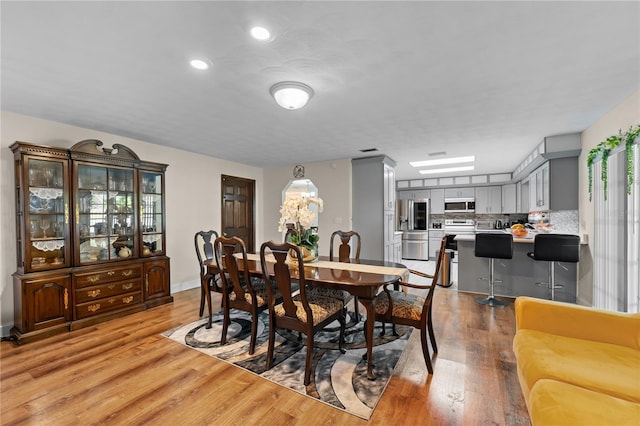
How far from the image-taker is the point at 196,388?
1968 millimetres

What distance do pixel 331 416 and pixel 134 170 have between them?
364cm

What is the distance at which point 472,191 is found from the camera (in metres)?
7.36

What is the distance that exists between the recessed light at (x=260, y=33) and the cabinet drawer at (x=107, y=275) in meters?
3.22

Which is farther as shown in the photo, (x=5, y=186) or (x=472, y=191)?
(x=472, y=191)

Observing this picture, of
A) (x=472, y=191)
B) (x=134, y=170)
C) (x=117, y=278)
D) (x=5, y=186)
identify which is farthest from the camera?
(x=472, y=191)

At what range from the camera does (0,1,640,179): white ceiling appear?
1.44 meters

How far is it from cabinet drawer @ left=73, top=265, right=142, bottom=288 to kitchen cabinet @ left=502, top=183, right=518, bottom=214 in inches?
309

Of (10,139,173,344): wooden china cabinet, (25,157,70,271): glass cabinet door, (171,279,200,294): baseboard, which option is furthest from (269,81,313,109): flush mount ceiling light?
(171,279,200,294): baseboard

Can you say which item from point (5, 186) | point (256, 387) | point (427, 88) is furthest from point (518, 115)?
point (5, 186)

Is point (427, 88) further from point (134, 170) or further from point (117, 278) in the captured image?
point (117, 278)

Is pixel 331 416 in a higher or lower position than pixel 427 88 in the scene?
lower

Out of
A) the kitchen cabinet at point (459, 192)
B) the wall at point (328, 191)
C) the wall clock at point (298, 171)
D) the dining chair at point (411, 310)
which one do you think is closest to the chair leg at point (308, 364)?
the dining chair at point (411, 310)

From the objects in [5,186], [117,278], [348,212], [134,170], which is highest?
[134,170]

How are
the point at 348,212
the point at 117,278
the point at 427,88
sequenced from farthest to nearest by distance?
the point at 348,212 → the point at 117,278 → the point at 427,88
